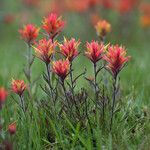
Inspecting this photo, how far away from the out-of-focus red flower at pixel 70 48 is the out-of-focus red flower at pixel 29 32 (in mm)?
529

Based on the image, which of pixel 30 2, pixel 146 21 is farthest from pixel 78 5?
pixel 30 2

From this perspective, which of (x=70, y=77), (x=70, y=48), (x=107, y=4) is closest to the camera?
(x=70, y=48)

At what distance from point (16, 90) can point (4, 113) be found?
0.39 meters

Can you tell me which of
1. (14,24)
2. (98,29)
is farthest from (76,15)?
(98,29)

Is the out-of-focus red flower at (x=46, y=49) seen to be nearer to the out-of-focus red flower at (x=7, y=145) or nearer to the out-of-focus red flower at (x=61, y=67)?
the out-of-focus red flower at (x=61, y=67)

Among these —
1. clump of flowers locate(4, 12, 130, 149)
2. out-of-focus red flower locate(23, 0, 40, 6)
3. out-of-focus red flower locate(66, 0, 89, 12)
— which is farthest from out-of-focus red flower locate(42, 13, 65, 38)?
out-of-focus red flower locate(23, 0, 40, 6)

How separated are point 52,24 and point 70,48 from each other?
31cm

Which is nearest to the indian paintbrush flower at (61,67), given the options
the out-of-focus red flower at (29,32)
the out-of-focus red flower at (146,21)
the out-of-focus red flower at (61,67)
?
the out-of-focus red flower at (61,67)

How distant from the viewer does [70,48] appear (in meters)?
2.84

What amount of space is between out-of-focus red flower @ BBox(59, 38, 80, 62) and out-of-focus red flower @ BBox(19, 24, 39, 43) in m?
0.53

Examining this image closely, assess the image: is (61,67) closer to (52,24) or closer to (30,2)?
(52,24)

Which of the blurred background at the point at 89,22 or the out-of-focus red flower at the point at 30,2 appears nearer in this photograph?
the blurred background at the point at 89,22

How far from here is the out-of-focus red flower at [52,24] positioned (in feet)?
10.0

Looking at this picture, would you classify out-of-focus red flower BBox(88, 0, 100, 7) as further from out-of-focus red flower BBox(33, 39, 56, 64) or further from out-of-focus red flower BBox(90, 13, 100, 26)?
out-of-focus red flower BBox(33, 39, 56, 64)
